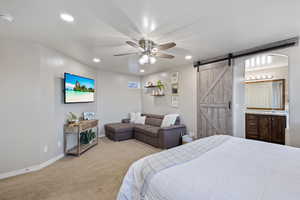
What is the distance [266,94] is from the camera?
475cm

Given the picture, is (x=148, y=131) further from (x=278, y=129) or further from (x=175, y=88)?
(x=278, y=129)

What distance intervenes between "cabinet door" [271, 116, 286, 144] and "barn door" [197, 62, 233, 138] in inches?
74.7

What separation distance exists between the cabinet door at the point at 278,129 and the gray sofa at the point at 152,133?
2.73m

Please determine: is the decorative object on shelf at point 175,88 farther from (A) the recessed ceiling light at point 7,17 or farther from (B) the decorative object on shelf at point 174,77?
(A) the recessed ceiling light at point 7,17

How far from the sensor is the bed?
94 centimetres

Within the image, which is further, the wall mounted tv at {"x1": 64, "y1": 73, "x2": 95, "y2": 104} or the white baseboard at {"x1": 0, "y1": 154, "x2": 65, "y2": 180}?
the wall mounted tv at {"x1": 64, "y1": 73, "x2": 95, "y2": 104}

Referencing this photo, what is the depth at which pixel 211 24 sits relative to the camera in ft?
6.89

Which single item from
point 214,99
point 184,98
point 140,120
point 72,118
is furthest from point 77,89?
point 214,99

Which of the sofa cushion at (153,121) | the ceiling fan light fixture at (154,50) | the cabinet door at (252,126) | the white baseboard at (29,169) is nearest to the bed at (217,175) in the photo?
the ceiling fan light fixture at (154,50)

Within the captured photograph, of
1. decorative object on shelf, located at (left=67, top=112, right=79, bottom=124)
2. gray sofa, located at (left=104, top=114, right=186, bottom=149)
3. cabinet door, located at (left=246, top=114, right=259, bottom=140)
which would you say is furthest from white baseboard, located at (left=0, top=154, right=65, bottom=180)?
cabinet door, located at (left=246, top=114, right=259, bottom=140)

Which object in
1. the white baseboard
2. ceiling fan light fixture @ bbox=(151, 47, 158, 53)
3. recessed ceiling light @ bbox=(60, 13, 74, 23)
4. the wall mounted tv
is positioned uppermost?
recessed ceiling light @ bbox=(60, 13, 74, 23)

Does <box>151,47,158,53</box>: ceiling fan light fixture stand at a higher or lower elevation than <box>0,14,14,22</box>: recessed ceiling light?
lower

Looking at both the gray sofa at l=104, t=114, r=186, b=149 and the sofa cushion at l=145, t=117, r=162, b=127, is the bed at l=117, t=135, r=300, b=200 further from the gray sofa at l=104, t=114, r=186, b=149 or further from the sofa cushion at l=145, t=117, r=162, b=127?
the sofa cushion at l=145, t=117, r=162, b=127

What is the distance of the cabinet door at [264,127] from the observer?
4.23 m
